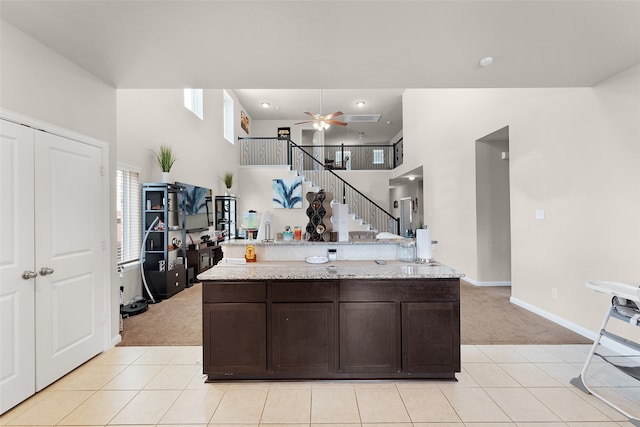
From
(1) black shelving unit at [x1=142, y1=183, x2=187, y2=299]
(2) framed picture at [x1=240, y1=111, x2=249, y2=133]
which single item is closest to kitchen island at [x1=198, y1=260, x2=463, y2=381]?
(1) black shelving unit at [x1=142, y1=183, x2=187, y2=299]

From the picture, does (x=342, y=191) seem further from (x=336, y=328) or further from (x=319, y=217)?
(x=336, y=328)

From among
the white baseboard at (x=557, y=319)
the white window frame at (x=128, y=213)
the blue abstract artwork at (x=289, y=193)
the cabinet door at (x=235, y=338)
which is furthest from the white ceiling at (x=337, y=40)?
the blue abstract artwork at (x=289, y=193)

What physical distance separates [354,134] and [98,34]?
40.4ft

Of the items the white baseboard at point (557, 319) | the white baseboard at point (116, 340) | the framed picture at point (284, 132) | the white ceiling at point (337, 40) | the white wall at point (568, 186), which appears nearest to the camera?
the white ceiling at point (337, 40)

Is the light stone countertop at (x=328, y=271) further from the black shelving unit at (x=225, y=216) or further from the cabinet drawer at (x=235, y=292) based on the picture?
the black shelving unit at (x=225, y=216)

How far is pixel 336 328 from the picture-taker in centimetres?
256

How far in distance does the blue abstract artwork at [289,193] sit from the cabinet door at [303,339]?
746cm

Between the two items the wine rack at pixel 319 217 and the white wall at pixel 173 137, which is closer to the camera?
the wine rack at pixel 319 217

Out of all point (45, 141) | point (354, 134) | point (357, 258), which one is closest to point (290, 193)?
point (354, 134)

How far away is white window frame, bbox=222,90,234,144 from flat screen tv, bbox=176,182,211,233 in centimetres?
280

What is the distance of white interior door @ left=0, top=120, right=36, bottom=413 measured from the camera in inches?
87.9

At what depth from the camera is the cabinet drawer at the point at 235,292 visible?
8.43 ft

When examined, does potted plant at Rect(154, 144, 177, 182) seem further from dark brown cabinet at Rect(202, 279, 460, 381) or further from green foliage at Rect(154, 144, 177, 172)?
dark brown cabinet at Rect(202, 279, 460, 381)

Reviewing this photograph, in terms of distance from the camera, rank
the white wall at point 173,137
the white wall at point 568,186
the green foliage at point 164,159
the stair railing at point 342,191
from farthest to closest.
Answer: the stair railing at point 342,191
the green foliage at point 164,159
the white wall at point 173,137
the white wall at point 568,186
